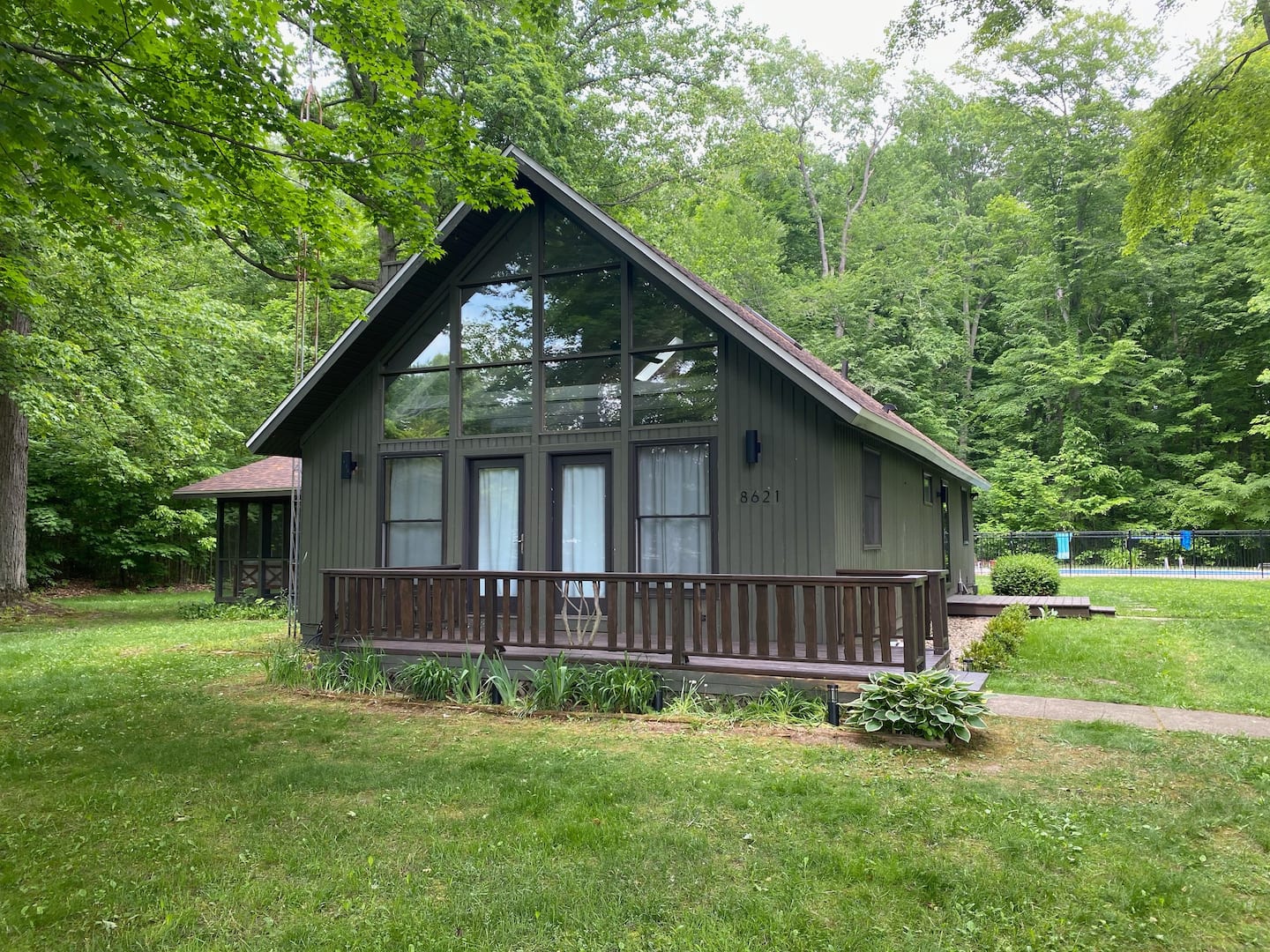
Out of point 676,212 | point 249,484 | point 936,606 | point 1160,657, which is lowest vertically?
point 1160,657

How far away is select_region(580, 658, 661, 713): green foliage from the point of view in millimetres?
6777

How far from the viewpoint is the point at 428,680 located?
7.59 meters

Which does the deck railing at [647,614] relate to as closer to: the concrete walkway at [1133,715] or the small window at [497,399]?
the concrete walkway at [1133,715]

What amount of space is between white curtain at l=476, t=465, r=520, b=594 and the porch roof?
28.4 ft

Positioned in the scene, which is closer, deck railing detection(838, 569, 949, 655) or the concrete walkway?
the concrete walkway

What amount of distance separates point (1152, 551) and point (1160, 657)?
17.8 meters

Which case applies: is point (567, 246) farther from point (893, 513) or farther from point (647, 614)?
point (893, 513)

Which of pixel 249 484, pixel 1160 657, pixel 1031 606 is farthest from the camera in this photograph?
pixel 249 484

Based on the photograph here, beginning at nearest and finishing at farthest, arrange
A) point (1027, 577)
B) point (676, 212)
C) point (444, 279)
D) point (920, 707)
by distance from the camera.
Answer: point (920, 707) < point (444, 279) < point (1027, 577) < point (676, 212)

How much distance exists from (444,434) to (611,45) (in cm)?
1426

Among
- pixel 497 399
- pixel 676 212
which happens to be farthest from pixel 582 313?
pixel 676 212

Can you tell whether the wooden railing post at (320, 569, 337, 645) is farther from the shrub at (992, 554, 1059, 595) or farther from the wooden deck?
the shrub at (992, 554, 1059, 595)

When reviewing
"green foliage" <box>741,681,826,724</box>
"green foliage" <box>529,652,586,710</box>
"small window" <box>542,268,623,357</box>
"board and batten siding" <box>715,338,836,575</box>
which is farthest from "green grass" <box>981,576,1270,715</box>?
"small window" <box>542,268,623,357</box>

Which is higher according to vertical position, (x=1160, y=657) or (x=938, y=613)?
(x=938, y=613)
